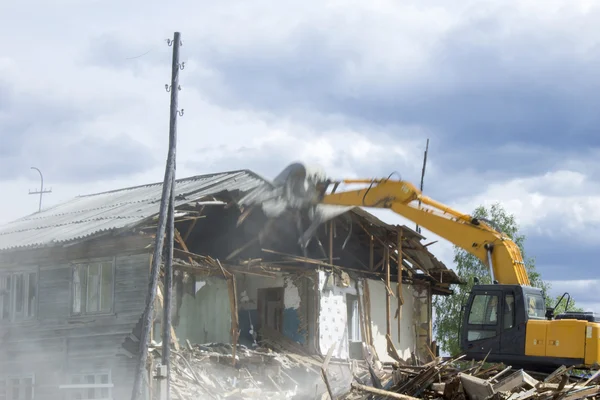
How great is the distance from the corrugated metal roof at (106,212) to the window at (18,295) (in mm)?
903

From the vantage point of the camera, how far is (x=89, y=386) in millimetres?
19188

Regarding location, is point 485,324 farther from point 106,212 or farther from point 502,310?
point 106,212

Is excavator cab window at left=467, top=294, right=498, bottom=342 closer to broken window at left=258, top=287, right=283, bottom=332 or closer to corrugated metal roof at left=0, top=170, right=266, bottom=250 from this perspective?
corrugated metal roof at left=0, top=170, right=266, bottom=250

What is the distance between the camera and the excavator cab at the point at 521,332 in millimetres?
14922

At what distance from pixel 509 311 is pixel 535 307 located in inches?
26.2

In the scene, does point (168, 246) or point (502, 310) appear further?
point (168, 246)

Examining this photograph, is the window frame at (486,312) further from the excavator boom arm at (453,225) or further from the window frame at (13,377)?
the window frame at (13,377)

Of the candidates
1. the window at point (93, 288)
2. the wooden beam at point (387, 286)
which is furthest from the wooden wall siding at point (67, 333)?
the wooden beam at point (387, 286)

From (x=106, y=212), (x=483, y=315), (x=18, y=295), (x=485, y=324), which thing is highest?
(x=106, y=212)

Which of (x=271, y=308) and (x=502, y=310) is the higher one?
(x=502, y=310)

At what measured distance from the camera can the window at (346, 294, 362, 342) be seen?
24281 millimetres

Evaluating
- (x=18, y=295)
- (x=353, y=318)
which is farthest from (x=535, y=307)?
(x=18, y=295)

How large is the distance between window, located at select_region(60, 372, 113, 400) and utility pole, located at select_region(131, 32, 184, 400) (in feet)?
7.41

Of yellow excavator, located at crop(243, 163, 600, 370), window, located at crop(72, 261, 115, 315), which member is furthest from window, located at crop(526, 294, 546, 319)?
window, located at crop(72, 261, 115, 315)
